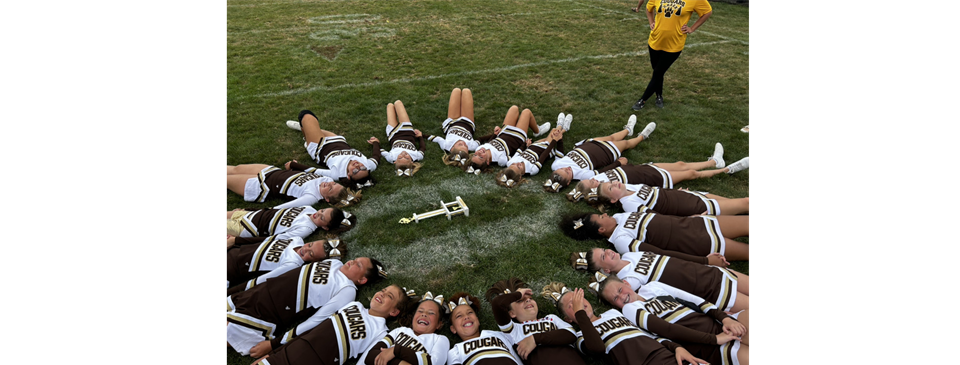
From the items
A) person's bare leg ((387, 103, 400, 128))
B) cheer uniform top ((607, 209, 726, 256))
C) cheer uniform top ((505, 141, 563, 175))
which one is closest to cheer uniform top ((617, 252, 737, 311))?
cheer uniform top ((607, 209, 726, 256))

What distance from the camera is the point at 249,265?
463cm

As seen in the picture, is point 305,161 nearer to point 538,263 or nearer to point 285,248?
point 285,248

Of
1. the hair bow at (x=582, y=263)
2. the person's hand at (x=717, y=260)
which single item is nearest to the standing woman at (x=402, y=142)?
the hair bow at (x=582, y=263)

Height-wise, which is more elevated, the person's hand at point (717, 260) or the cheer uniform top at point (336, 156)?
the cheer uniform top at point (336, 156)

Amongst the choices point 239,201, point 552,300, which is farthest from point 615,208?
point 239,201

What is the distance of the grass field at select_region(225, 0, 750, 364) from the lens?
523cm

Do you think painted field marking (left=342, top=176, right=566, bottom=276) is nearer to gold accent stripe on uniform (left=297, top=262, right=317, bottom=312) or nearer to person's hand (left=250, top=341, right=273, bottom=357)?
gold accent stripe on uniform (left=297, top=262, right=317, bottom=312)

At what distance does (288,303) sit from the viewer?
13.9ft

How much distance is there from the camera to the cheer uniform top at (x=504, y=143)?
22.2ft

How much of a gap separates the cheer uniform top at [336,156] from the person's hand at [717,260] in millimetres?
4727

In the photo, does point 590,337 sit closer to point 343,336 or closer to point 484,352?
point 484,352

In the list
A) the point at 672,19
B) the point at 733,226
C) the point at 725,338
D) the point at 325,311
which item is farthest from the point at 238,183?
the point at 672,19

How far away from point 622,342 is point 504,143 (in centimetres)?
391

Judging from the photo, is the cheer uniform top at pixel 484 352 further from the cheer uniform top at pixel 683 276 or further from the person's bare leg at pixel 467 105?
the person's bare leg at pixel 467 105
